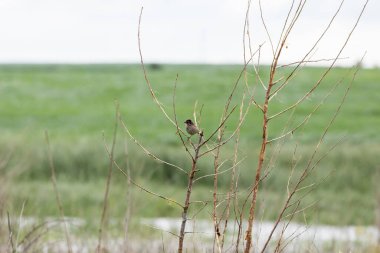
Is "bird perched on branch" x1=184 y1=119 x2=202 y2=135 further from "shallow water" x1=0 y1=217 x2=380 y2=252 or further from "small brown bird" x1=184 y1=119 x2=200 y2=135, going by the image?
"shallow water" x1=0 y1=217 x2=380 y2=252

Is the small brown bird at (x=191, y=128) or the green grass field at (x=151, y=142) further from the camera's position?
the green grass field at (x=151, y=142)

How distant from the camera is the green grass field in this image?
500 inches

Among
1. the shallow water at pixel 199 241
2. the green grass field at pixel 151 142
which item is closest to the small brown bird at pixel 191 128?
the green grass field at pixel 151 142

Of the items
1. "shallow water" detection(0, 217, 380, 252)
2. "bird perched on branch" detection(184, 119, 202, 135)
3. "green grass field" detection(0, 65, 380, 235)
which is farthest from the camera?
"green grass field" detection(0, 65, 380, 235)

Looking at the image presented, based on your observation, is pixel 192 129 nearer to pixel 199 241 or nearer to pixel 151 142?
pixel 199 241

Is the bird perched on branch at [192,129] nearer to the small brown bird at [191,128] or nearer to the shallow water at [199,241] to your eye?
the small brown bird at [191,128]

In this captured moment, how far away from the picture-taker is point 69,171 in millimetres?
15922

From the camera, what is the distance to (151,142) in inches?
763

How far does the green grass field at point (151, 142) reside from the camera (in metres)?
12.7

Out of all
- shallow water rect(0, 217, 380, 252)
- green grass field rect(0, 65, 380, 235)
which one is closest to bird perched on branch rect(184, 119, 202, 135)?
green grass field rect(0, 65, 380, 235)

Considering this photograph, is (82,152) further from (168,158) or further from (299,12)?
(299,12)

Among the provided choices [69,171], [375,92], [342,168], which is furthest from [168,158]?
[375,92]

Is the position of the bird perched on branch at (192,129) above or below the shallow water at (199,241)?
above

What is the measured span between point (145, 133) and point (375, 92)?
44.6 feet
